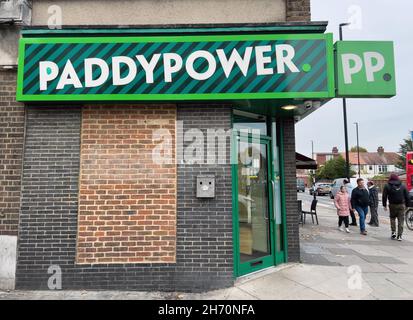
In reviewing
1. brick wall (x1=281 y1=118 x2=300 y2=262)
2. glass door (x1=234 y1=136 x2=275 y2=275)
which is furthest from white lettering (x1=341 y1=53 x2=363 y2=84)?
glass door (x1=234 y1=136 x2=275 y2=275)

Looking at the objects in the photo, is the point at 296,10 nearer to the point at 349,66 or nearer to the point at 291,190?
the point at 349,66

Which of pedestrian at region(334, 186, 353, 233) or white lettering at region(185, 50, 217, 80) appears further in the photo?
pedestrian at region(334, 186, 353, 233)

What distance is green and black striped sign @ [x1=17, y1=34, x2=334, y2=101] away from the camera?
497 cm

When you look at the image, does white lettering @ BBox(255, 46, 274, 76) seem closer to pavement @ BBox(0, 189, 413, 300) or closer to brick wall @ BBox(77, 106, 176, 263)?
brick wall @ BBox(77, 106, 176, 263)

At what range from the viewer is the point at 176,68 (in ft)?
16.4

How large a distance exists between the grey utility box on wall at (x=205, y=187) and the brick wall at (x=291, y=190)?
1925 millimetres

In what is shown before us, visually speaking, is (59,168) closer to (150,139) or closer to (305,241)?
(150,139)

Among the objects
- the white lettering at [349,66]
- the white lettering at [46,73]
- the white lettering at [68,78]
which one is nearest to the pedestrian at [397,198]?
the white lettering at [349,66]

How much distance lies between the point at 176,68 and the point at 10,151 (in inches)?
126

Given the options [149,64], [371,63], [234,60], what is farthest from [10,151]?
[371,63]

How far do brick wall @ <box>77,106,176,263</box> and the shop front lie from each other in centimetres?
2

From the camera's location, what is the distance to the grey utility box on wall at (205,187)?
5.00m

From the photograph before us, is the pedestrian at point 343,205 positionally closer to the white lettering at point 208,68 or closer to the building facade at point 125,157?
the building facade at point 125,157

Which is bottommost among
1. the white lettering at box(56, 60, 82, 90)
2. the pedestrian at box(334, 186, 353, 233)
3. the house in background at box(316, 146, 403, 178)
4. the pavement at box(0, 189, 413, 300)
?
the pavement at box(0, 189, 413, 300)
